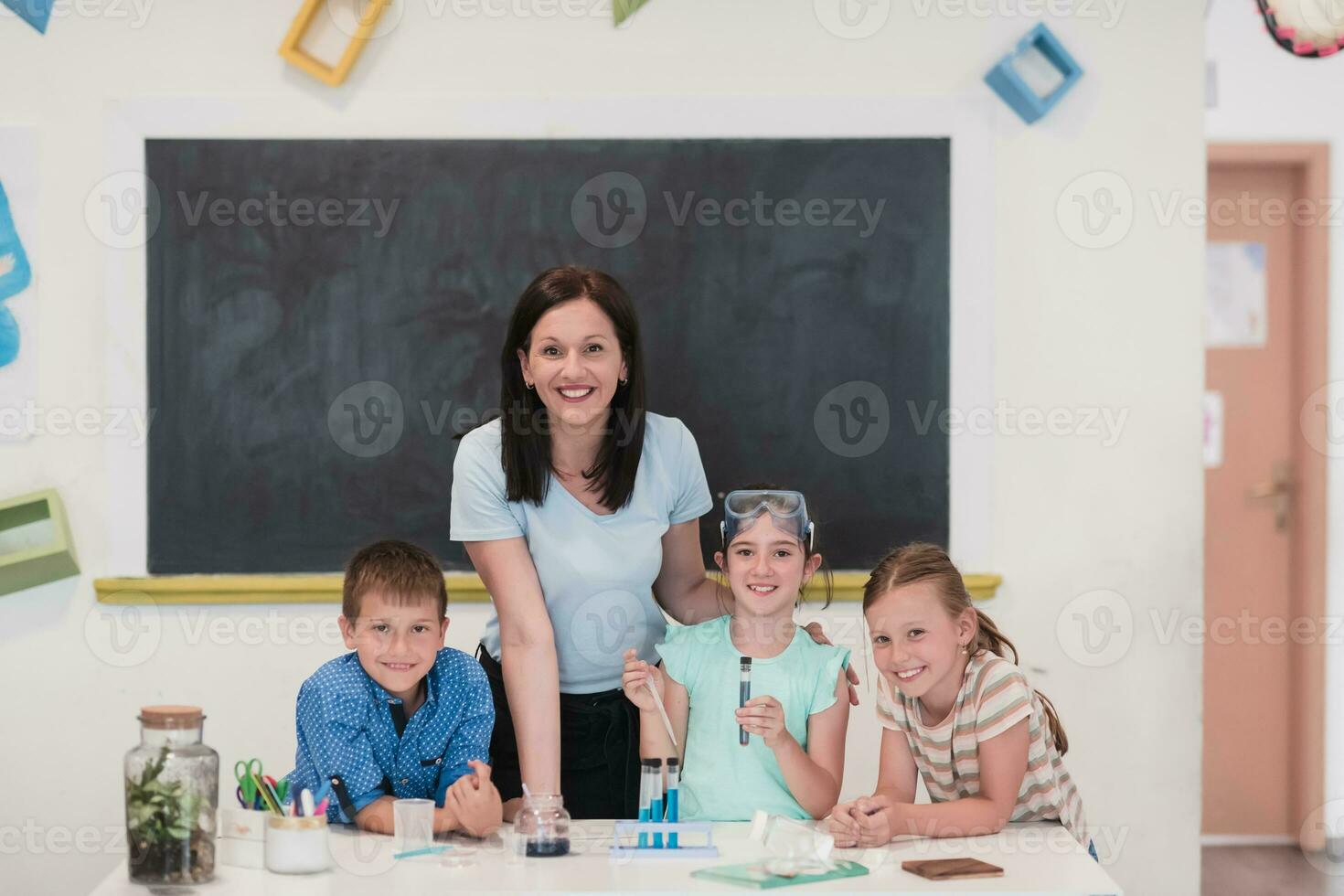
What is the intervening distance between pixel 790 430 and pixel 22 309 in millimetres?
1758

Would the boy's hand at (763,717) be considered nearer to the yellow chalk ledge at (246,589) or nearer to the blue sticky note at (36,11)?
the yellow chalk ledge at (246,589)

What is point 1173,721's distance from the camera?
121 inches

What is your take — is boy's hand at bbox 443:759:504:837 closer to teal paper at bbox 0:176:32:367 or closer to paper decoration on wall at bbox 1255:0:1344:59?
teal paper at bbox 0:176:32:367

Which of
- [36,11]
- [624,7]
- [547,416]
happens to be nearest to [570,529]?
[547,416]

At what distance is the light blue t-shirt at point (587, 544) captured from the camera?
Result: 2.30m

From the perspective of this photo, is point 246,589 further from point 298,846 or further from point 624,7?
point 624,7

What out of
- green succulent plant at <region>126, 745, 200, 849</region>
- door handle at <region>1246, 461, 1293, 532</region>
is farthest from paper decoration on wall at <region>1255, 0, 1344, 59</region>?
green succulent plant at <region>126, 745, 200, 849</region>

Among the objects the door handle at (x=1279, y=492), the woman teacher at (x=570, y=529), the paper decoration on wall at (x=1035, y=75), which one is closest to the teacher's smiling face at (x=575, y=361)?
the woman teacher at (x=570, y=529)

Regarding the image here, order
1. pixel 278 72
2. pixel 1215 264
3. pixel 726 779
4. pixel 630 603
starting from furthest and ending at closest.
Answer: pixel 1215 264
pixel 278 72
pixel 630 603
pixel 726 779

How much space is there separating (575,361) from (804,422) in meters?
0.91

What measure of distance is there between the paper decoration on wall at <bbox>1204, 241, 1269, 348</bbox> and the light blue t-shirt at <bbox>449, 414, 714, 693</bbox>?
2.42 metres

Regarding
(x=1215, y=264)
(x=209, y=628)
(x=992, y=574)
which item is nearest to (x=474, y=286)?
(x=209, y=628)

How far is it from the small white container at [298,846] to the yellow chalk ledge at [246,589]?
1.26 m

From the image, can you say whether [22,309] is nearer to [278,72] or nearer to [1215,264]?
[278,72]
